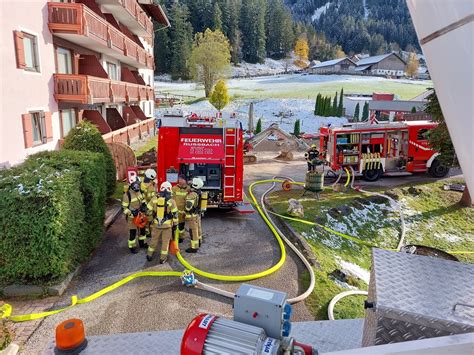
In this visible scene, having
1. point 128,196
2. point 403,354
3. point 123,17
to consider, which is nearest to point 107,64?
point 123,17

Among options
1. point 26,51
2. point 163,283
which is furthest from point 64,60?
point 163,283

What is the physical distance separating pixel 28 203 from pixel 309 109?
46.2 m

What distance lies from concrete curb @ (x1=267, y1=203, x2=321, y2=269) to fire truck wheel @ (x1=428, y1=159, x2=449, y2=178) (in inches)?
407

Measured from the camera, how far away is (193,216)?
8.07 meters

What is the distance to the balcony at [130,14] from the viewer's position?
65.7ft

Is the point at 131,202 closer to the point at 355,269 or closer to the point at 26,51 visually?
the point at 355,269

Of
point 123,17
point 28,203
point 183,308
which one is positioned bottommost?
point 183,308

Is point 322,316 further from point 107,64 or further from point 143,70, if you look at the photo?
point 143,70

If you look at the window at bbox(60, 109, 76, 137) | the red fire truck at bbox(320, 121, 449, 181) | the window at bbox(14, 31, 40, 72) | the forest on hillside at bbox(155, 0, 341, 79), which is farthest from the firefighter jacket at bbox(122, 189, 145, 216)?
the forest on hillside at bbox(155, 0, 341, 79)

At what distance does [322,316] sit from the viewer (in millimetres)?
6027

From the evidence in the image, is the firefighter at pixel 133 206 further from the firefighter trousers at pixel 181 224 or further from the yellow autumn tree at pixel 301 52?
the yellow autumn tree at pixel 301 52

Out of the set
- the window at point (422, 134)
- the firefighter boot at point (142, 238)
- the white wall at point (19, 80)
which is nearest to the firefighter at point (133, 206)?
the firefighter boot at point (142, 238)

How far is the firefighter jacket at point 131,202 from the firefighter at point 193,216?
989 millimetres

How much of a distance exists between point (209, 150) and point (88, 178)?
3701 millimetres
